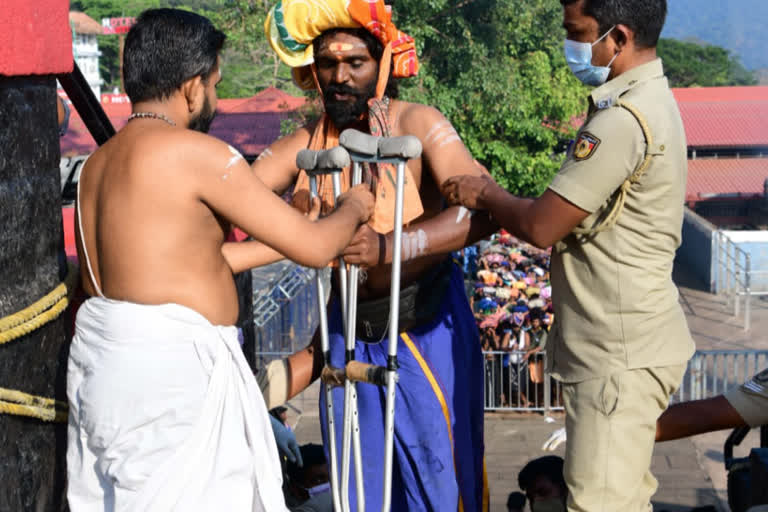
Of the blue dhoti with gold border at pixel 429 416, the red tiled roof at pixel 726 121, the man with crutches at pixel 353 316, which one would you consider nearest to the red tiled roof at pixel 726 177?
the red tiled roof at pixel 726 121

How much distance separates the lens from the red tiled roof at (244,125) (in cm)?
2927

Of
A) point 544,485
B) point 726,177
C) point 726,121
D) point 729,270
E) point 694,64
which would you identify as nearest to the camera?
point 544,485

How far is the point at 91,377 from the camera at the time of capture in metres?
2.80

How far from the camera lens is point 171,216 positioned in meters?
2.75

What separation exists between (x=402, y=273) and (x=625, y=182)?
103 centimetres

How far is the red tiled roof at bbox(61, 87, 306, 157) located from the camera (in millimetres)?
29266

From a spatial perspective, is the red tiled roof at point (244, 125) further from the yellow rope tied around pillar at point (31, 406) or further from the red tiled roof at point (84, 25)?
the red tiled roof at point (84, 25)

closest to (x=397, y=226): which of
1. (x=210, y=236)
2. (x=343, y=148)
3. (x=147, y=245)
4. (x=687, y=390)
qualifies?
(x=343, y=148)

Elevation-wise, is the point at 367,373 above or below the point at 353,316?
below

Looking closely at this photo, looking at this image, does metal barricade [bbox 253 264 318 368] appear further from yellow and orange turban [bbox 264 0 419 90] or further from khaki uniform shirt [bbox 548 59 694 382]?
khaki uniform shirt [bbox 548 59 694 382]

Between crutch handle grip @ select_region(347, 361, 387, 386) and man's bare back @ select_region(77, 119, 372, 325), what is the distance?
458mm

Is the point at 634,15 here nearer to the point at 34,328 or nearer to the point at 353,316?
the point at 353,316

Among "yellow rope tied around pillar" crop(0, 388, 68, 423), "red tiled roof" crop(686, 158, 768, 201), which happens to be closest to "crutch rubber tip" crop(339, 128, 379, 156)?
"yellow rope tied around pillar" crop(0, 388, 68, 423)

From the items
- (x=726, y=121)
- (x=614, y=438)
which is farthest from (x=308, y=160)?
(x=726, y=121)
